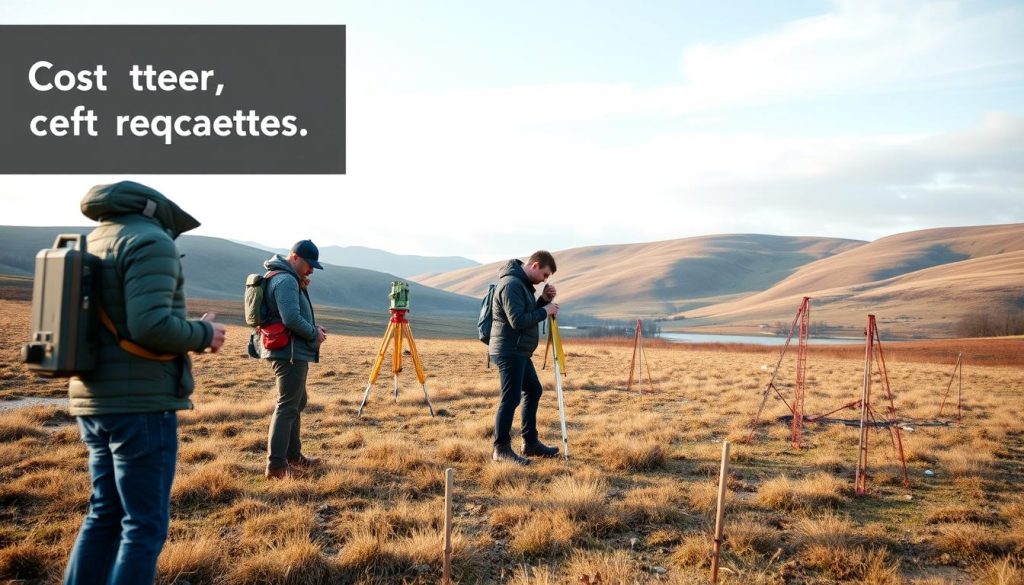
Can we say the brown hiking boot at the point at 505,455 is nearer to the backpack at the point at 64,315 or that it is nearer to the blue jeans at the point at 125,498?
the blue jeans at the point at 125,498

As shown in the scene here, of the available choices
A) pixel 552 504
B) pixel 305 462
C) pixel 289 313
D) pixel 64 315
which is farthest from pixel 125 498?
pixel 305 462

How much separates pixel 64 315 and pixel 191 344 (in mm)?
497

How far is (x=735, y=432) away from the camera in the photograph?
29.8ft

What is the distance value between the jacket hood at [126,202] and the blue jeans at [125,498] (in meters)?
0.94

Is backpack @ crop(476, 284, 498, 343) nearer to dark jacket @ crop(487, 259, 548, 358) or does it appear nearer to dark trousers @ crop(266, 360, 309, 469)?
dark jacket @ crop(487, 259, 548, 358)

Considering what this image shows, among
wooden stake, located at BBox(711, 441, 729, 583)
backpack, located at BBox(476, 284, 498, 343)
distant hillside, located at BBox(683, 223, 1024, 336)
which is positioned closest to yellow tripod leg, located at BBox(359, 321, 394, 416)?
backpack, located at BBox(476, 284, 498, 343)

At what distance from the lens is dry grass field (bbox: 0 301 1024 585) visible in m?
3.99

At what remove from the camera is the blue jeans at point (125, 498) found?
2.58m

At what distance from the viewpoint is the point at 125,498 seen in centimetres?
258

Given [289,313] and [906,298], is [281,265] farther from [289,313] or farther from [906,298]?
[906,298]

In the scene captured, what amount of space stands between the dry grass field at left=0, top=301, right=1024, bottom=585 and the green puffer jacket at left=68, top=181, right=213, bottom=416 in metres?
1.76

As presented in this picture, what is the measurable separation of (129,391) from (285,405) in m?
3.02

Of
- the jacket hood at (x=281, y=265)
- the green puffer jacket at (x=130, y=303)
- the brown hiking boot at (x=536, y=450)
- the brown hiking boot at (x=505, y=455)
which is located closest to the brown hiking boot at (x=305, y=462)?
the brown hiking boot at (x=505, y=455)

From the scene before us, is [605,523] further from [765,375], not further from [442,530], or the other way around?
[765,375]
